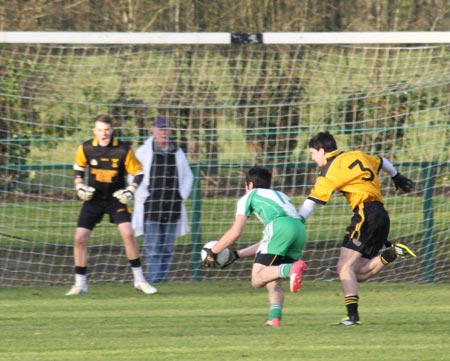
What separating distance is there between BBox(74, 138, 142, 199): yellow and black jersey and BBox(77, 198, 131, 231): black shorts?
0.25 ft

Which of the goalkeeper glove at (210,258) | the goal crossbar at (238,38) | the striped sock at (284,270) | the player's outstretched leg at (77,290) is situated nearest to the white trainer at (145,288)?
the player's outstretched leg at (77,290)

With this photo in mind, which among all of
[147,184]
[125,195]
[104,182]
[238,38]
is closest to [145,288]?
[125,195]

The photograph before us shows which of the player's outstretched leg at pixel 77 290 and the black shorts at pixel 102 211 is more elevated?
the black shorts at pixel 102 211

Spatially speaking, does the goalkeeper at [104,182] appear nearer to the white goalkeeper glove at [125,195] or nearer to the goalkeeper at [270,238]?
the white goalkeeper glove at [125,195]

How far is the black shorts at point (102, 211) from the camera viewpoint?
1175 cm

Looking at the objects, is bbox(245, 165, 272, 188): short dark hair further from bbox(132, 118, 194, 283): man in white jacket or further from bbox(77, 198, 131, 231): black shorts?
bbox(132, 118, 194, 283): man in white jacket

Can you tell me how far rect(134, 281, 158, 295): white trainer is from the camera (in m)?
11.9

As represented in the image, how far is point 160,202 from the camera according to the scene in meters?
13.0

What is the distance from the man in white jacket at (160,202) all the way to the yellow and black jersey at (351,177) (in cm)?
356

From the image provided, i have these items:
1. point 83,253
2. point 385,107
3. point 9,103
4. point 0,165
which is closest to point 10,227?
point 0,165

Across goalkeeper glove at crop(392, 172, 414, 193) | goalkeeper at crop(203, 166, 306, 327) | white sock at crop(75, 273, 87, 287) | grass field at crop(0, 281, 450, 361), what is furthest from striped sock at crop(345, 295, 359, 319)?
white sock at crop(75, 273, 87, 287)

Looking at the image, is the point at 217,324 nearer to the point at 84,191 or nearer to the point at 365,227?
the point at 365,227

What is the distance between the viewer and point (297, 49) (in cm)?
1359

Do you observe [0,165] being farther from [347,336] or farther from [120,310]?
[347,336]
